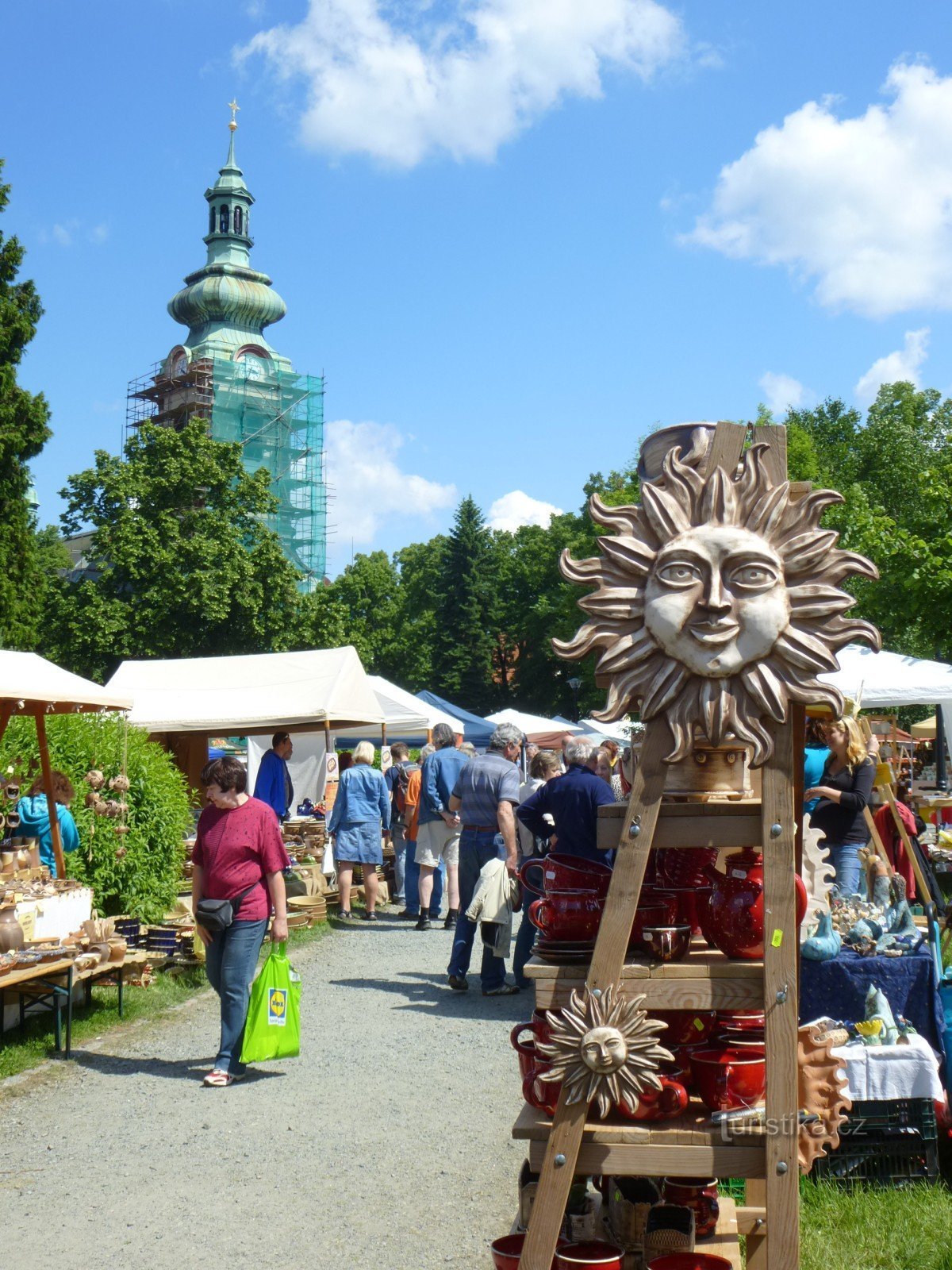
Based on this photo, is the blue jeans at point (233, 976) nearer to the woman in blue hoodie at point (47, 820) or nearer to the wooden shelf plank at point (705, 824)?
the woman in blue hoodie at point (47, 820)

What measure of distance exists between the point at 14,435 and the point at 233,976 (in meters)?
19.5

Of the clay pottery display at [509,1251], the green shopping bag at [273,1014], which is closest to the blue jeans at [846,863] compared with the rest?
the green shopping bag at [273,1014]

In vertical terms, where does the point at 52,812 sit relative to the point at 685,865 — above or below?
below

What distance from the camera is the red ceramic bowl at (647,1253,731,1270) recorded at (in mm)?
2992

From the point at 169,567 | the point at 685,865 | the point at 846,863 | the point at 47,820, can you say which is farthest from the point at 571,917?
the point at 169,567

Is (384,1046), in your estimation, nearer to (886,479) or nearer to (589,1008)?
(589,1008)

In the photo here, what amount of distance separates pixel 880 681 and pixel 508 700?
4386cm

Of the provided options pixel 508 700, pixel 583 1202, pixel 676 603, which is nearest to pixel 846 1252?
pixel 583 1202

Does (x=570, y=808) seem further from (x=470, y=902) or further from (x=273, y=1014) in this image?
(x=470, y=902)

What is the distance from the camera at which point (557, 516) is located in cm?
5588

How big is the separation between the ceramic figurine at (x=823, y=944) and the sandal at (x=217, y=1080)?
131 inches

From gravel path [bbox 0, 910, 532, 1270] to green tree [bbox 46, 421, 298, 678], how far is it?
26.9m

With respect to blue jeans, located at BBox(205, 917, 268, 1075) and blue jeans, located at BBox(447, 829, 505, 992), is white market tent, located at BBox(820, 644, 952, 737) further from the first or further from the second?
blue jeans, located at BBox(205, 917, 268, 1075)

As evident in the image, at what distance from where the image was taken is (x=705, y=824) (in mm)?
2867
